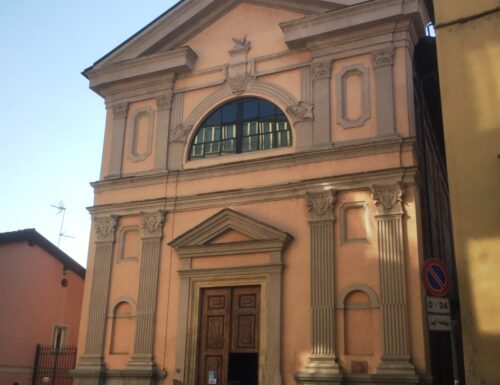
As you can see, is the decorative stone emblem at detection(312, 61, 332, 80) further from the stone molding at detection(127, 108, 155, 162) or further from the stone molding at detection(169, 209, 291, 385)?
the stone molding at detection(127, 108, 155, 162)

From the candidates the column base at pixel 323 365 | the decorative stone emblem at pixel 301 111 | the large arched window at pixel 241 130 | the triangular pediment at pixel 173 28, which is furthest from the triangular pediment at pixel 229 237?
the triangular pediment at pixel 173 28

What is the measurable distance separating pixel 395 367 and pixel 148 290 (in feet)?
20.9

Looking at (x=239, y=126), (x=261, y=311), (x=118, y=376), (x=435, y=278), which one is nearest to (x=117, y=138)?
(x=239, y=126)

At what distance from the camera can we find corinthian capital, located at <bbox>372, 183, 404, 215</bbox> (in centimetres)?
1353

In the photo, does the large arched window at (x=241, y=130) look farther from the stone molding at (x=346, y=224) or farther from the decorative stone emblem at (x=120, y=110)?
the decorative stone emblem at (x=120, y=110)

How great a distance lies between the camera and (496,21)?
9922 millimetres

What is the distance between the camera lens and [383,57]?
14.8 m


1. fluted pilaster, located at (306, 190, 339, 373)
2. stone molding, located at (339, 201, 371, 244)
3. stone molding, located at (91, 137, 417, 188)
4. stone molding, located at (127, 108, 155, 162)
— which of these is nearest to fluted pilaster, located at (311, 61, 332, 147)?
stone molding, located at (91, 137, 417, 188)

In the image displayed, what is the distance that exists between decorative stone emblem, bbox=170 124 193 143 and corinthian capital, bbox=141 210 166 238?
200 centimetres

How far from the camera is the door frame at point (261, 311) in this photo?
13828mm

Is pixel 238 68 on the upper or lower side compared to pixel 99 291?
upper

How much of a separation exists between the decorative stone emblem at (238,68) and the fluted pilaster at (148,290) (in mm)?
3791

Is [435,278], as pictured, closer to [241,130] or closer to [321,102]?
[321,102]

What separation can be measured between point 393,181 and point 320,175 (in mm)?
1722
